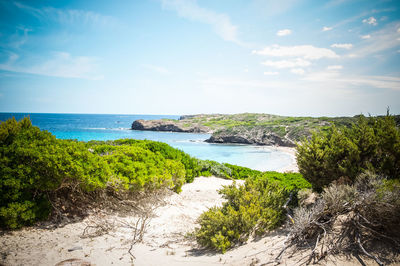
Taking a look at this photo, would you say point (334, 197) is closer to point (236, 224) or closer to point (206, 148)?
point (236, 224)

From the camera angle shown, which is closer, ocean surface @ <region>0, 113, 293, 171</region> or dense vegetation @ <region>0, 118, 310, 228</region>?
dense vegetation @ <region>0, 118, 310, 228</region>

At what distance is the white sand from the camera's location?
400 cm

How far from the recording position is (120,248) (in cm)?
478

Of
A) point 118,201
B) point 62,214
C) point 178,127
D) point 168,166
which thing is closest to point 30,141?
point 62,214

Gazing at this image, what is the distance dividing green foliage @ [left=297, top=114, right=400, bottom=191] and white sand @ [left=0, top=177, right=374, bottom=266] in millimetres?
2415

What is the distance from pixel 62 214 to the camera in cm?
568

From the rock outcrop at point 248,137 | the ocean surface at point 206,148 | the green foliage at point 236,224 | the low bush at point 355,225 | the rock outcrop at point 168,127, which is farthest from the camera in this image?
the rock outcrop at point 168,127

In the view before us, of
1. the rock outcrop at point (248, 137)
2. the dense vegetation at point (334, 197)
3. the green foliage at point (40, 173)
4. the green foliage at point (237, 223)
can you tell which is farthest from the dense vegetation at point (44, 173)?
the rock outcrop at point (248, 137)

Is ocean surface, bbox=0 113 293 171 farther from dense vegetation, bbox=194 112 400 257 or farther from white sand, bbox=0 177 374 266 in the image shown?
white sand, bbox=0 177 374 266

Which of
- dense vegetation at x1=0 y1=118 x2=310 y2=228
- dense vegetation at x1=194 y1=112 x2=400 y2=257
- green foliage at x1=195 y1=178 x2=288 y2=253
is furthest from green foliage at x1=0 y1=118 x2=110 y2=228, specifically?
dense vegetation at x1=194 y1=112 x2=400 y2=257

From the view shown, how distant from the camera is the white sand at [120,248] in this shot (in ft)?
13.1

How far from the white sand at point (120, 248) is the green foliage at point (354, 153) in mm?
2415

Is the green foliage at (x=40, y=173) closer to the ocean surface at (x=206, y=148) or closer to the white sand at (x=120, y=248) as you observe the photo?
the white sand at (x=120, y=248)

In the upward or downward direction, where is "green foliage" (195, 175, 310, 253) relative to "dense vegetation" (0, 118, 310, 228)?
downward
